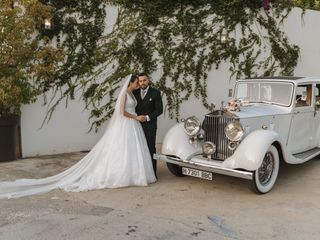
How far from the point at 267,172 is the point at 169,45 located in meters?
4.92

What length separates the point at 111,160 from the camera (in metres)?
5.57

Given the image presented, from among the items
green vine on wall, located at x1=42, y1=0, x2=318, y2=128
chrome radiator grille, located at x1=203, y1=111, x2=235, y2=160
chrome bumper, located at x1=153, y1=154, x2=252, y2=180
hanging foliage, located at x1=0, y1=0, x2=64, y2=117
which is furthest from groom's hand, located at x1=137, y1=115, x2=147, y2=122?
green vine on wall, located at x1=42, y1=0, x2=318, y2=128

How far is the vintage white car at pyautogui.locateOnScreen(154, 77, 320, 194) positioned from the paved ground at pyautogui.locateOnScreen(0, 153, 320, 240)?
Result: 1.13ft

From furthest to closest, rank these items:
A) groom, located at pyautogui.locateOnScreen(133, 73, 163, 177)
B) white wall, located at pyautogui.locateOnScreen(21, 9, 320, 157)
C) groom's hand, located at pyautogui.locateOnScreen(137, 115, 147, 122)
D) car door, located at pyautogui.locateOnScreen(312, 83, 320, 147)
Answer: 1. white wall, located at pyautogui.locateOnScreen(21, 9, 320, 157)
2. car door, located at pyautogui.locateOnScreen(312, 83, 320, 147)
3. groom, located at pyautogui.locateOnScreen(133, 73, 163, 177)
4. groom's hand, located at pyautogui.locateOnScreen(137, 115, 147, 122)

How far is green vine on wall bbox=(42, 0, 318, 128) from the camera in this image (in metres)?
8.05

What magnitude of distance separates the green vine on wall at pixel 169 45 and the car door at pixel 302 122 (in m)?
3.67

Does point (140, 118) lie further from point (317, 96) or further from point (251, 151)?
point (317, 96)

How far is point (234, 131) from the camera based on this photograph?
5.28 metres

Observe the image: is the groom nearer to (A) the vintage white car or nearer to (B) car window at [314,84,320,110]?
(A) the vintage white car

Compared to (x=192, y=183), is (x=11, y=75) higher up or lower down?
higher up

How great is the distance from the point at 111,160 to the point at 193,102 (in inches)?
Answer: 189

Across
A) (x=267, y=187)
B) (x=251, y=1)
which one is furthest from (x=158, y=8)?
(x=267, y=187)

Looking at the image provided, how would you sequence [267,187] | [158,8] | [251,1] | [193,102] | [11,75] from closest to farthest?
[267,187], [11,75], [158,8], [193,102], [251,1]

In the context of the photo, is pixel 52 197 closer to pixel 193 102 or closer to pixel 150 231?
pixel 150 231
